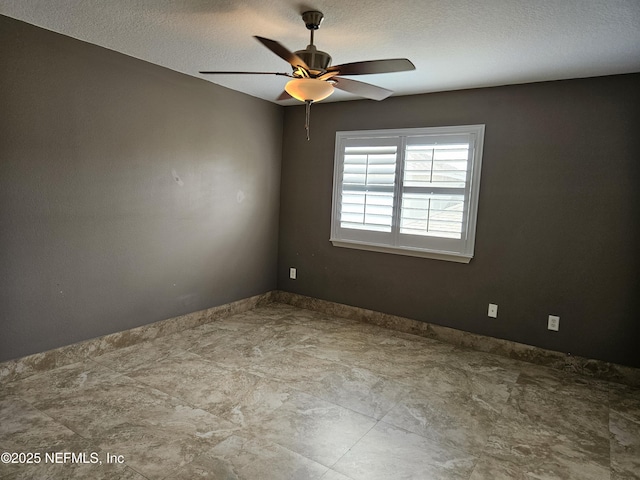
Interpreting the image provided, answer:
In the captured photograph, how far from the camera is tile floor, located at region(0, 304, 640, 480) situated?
206cm

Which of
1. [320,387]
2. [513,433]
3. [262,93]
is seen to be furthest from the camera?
[262,93]

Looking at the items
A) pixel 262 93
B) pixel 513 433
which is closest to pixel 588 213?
pixel 513 433

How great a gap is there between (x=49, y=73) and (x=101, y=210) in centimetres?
103

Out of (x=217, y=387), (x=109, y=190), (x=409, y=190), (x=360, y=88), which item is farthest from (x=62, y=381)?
(x=409, y=190)

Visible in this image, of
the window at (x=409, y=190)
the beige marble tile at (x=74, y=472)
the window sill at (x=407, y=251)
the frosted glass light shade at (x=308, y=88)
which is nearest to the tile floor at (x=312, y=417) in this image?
the beige marble tile at (x=74, y=472)

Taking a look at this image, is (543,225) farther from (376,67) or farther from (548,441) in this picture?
(376,67)

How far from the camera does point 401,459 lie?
2.15 meters

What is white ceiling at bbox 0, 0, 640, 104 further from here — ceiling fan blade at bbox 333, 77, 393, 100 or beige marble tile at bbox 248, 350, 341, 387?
beige marble tile at bbox 248, 350, 341, 387

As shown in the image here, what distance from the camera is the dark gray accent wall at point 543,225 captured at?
3.19m

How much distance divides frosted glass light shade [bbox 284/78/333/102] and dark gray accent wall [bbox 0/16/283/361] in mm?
1750

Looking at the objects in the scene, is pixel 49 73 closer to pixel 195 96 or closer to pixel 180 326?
pixel 195 96

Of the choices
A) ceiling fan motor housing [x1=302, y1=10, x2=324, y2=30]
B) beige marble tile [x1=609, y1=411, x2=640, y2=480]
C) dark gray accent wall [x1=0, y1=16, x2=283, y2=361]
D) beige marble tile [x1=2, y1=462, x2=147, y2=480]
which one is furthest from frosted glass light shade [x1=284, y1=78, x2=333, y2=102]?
beige marble tile [x1=609, y1=411, x2=640, y2=480]

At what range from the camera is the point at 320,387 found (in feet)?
9.59

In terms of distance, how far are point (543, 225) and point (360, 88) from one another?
2064mm
